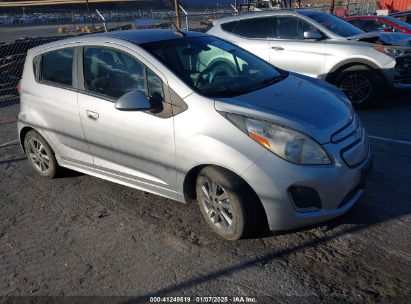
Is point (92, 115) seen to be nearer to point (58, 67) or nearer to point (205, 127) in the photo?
point (58, 67)

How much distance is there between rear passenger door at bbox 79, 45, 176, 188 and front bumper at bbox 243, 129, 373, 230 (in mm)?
843

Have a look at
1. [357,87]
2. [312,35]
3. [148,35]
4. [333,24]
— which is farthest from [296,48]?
[148,35]

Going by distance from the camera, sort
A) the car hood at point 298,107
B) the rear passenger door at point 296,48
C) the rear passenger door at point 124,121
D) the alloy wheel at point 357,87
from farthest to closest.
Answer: the rear passenger door at point 296,48 → the alloy wheel at point 357,87 → the rear passenger door at point 124,121 → the car hood at point 298,107

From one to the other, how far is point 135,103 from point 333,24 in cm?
545

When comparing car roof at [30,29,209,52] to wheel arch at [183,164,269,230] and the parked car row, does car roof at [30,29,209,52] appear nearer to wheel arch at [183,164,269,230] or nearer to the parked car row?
wheel arch at [183,164,269,230]

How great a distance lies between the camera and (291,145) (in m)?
2.90

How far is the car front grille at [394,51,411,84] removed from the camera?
22.0ft

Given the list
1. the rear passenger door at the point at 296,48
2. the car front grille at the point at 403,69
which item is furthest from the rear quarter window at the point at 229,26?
the car front grille at the point at 403,69

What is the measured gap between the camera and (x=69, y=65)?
13.6 ft

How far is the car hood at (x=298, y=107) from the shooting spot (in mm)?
2988

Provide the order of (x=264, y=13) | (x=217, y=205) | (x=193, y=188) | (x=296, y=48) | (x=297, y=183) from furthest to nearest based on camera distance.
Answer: (x=264, y=13)
(x=296, y=48)
(x=193, y=188)
(x=217, y=205)
(x=297, y=183)

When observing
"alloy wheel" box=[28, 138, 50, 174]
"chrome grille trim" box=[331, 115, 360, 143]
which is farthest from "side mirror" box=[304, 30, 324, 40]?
"alloy wheel" box=[28, 138, 50, 174]

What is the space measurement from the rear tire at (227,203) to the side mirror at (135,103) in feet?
2.36

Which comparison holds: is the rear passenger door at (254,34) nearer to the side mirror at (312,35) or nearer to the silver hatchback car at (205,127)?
the side mirror at (312,35)
